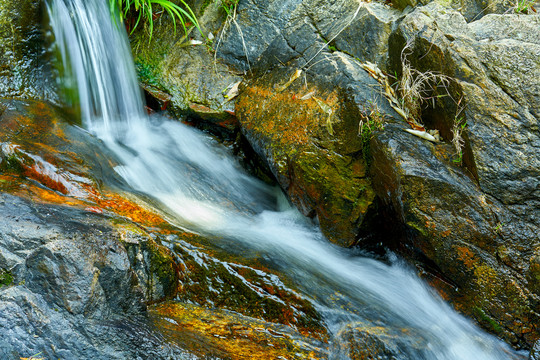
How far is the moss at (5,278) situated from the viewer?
1900 mm

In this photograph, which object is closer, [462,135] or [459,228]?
[459,228]

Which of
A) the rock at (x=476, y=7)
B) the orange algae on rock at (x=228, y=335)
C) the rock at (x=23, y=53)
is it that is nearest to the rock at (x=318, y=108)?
the rock at (x=476, y=7)

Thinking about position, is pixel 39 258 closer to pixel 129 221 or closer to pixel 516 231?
pixel 129 221

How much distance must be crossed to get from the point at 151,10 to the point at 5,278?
3564mm

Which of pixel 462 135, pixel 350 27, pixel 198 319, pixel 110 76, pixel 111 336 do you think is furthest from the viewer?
pixel 110 76

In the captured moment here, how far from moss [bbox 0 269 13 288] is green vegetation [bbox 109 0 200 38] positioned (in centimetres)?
329

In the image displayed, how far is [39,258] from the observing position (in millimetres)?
1900

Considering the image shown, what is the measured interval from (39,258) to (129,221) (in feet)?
2.75

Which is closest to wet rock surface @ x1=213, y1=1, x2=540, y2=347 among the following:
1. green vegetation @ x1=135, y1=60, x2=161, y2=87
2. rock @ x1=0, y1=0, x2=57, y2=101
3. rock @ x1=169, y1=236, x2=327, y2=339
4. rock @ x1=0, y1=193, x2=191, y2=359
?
rock @ x1=169, y1=236, x2=327, y2=339

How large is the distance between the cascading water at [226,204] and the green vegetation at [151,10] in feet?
0.62

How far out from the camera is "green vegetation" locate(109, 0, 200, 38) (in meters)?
4.46

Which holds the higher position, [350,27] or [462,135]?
[350,27]

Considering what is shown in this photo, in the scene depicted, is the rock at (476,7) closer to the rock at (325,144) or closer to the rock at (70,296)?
the rock at (325,144)

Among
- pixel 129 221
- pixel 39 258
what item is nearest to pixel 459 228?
pixel 129 221
